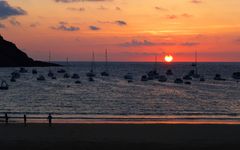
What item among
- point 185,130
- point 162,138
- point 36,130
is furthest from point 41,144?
point 185,130

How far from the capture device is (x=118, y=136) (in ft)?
92.2

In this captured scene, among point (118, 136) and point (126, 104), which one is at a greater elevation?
point (118, 136)

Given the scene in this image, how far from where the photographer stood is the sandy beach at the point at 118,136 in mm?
24688

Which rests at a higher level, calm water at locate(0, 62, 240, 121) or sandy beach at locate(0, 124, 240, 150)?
sandy beach at locate(0, 124, 240, 150)

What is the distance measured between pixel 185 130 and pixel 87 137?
22.9 ft

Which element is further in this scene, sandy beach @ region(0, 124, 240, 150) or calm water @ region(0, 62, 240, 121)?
calm water @ region(0, 62, 240, 121)

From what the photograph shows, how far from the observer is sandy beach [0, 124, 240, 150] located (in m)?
24.7

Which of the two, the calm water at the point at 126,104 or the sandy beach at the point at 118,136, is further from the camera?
the calm water at the point at 126,104

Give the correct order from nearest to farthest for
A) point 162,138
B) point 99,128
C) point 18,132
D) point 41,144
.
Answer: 1. point 41,144
2. point 162,138
3. point 18,132
4. point 99,128

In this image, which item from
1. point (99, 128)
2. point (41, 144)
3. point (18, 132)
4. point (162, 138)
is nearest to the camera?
point (41, 144)

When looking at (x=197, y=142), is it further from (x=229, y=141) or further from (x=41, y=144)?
(x=41, y=144)

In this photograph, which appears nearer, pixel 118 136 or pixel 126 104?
pixel 118 136

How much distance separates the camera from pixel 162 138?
2734 cm

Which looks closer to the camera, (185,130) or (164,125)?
(185,130)
